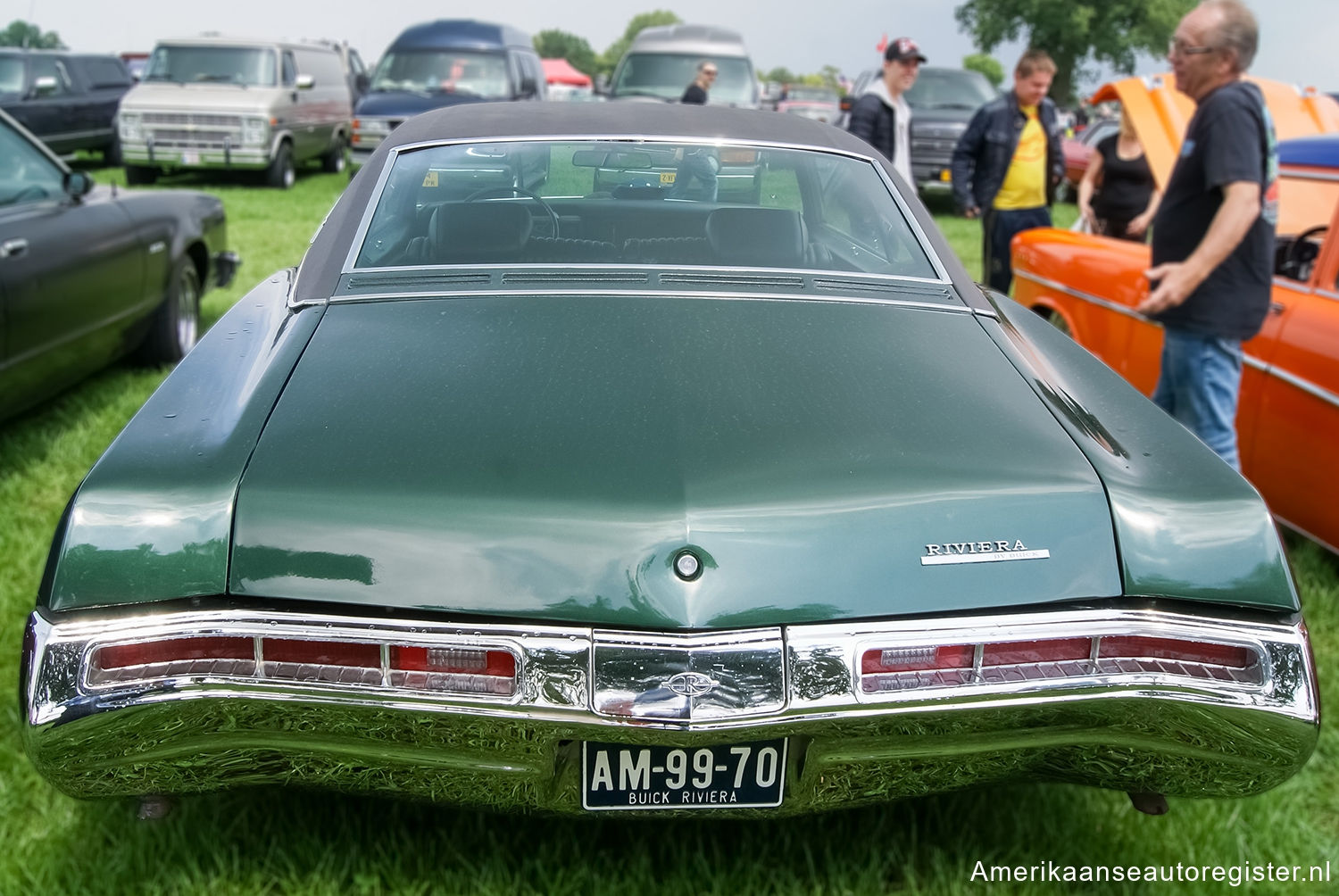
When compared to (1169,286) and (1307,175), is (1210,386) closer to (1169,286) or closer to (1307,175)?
(1169,286)

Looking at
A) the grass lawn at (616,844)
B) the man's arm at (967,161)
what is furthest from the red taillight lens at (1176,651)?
the man's arm at (967,161)

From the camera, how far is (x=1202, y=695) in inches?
75.0

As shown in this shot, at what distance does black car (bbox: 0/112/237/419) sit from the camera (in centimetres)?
443

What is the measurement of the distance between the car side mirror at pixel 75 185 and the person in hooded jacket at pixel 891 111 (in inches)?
156

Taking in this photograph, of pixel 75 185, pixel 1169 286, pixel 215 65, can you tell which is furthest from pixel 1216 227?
pixel 215 65

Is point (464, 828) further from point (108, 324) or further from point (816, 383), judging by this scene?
point (108, 324)

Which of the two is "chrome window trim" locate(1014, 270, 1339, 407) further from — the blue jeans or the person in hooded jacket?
the person in hooded jacket

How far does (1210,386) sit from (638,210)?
1.92 meters

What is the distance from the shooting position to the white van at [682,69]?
45.8ft

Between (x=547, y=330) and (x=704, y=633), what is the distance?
36.0 inches

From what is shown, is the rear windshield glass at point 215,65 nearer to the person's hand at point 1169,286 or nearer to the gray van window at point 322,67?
the gray van window at point 322,67

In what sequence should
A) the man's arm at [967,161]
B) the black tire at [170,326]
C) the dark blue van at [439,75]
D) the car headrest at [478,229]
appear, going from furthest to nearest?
the dark blue van at [439,75] → the man's arm at [967,161] → the black tire at [170,326] → the car headrest at [478,229]

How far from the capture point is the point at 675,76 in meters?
14.2

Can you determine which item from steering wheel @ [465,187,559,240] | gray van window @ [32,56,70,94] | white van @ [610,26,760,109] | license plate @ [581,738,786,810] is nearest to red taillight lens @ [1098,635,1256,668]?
license plate @ [581,738,786,810]
